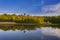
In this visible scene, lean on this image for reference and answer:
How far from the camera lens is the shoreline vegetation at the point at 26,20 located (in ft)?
31.6

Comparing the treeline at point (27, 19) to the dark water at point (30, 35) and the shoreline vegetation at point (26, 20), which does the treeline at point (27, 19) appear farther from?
the dark water at point (30, 35)

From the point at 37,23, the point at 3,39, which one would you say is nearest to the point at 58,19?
the point at 37,23

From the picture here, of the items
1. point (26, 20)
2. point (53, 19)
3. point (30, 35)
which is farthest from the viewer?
point (26, 20)

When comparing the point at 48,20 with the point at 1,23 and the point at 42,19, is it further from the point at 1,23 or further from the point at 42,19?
the point at 1,23

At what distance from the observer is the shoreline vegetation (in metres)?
9.65

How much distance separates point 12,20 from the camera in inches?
399

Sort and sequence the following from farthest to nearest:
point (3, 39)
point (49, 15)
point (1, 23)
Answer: point (1, 23) → point (49, 15) → point (3, 39)

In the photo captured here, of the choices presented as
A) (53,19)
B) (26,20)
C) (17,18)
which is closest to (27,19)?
(26,20)

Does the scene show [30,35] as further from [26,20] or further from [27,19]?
[26,20]

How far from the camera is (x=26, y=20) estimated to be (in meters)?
10.1

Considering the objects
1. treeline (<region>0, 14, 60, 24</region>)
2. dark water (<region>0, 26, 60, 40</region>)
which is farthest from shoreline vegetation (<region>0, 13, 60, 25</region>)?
dark water (<region>0, 26, 60, 40</region>)

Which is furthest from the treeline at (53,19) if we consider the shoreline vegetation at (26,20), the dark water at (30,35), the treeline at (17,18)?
the dark water at (30,35)

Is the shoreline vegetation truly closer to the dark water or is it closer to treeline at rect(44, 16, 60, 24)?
treeline at rect(44, 16, 60, 24)

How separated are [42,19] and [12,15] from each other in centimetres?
191
